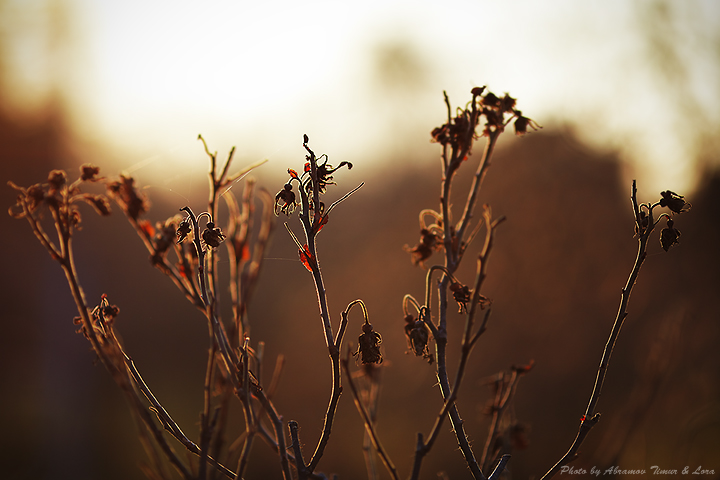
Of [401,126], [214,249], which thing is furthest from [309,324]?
[214,249]

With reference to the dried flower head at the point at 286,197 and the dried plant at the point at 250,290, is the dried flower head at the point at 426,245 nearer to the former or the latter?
the dried plant at the point at 250,290

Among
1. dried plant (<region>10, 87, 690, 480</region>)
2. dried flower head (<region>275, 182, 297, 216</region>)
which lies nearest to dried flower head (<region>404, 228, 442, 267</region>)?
dried plant (<region>10, 87, 690, 480</region>)

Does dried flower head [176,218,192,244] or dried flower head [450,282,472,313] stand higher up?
dried flower head [176,218,192,244]

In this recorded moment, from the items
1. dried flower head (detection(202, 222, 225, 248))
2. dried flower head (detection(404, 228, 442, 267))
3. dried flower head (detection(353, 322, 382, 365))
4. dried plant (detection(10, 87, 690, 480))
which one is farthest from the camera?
dried flower head (detection(404, 228, 442, 267))

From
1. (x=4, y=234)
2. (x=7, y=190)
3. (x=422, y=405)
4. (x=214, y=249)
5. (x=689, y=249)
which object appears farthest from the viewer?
(x=4, y=234)

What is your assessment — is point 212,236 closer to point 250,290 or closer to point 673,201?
point 250,290

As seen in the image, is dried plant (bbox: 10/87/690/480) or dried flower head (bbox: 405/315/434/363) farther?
dried flower head (bbox: 405/315/434/363)

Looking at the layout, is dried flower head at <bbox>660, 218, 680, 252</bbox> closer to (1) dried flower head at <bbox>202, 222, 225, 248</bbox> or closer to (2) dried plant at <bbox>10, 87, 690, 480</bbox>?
(2) dried plant at <bbox>10, 87, 690, 480</bbox>

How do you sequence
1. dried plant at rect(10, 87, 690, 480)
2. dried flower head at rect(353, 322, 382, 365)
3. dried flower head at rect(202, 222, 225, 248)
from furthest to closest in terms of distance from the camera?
dried flower head at rect(353, 322, 382, 365)
dried flower head at rect(202, 222, 225, 248)
dried plant at rect(10, 87, 690, 480)

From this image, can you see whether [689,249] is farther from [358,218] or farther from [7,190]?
[7,190]
